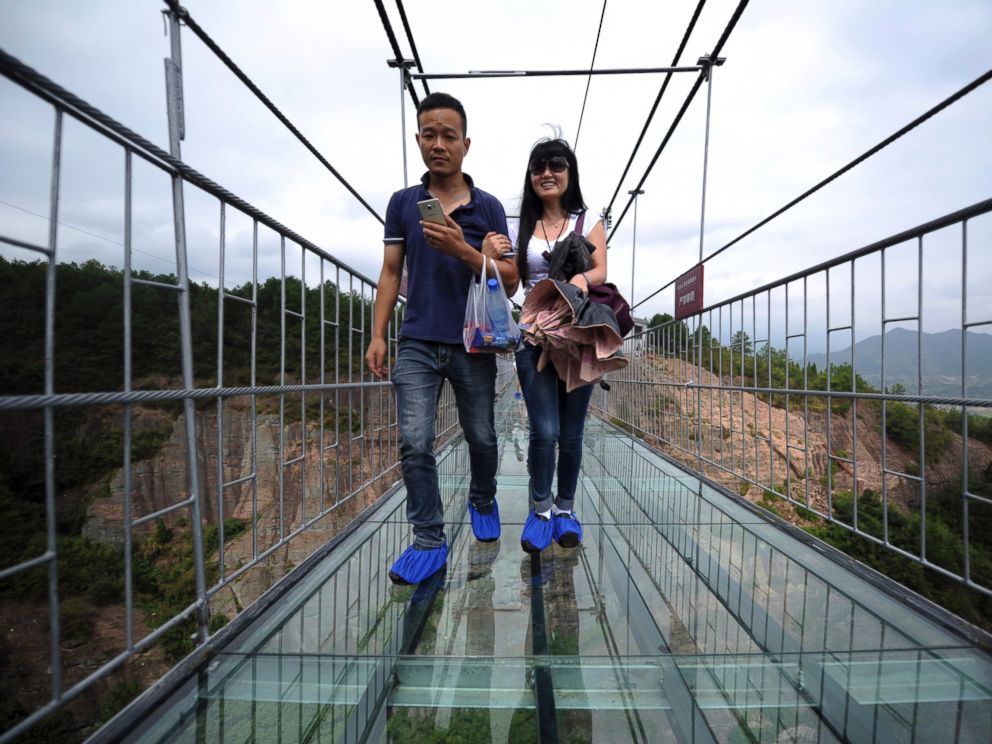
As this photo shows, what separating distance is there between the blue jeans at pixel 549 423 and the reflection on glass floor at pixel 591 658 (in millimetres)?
224

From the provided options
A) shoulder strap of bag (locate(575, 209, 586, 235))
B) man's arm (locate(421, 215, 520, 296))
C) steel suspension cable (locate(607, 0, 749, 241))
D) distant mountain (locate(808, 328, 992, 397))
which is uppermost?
steel suspension cable (locate(607, 0, 749, 241))

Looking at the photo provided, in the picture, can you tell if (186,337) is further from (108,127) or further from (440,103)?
(440,103)

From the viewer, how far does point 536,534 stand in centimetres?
212

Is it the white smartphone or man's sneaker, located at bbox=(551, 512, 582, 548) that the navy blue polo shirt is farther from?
man's sneaker, located at bbox=(551, 512, 582, 548)

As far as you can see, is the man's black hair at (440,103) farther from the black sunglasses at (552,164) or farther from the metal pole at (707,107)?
the metal pole at (707,107)

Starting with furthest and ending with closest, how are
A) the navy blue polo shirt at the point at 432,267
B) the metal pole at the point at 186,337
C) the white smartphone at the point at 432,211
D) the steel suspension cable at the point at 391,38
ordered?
the steel suspension cable at the point at 391,38 → the navy blue polo shirt at the point at 432,267 → the white smartphone at the point at 432,211 → the metal pole at the point at 186,337

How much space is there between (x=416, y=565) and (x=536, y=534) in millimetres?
463

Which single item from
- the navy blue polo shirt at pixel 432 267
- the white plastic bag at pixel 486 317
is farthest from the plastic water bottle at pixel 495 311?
the navy blue polo shirt at pixel 432 267

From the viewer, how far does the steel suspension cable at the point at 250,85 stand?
1.52m

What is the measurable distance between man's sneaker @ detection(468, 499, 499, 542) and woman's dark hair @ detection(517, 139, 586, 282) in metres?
0.87

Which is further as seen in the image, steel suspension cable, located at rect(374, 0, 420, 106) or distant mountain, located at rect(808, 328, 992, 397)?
steel suspension cable, located at rect(374, 0, 420, 106)

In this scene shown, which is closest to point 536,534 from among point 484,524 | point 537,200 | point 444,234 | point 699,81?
point 484,524

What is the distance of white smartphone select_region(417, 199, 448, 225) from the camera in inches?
67.2

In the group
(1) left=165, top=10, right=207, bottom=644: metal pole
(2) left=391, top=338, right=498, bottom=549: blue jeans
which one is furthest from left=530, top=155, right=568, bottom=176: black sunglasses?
(1) left=165, top=10, right=207, bottom=644: metal pole
